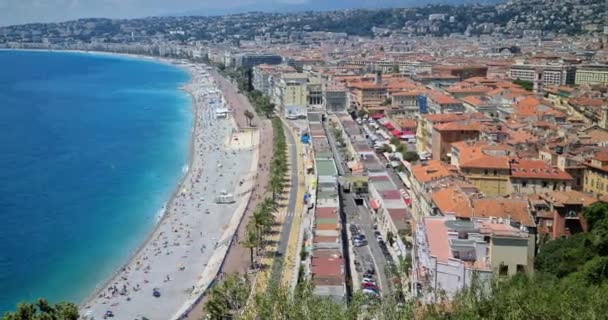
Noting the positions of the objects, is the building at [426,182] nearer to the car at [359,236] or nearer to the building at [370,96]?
the car at [359,236]

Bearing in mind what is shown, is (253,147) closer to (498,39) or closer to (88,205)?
(88,205)

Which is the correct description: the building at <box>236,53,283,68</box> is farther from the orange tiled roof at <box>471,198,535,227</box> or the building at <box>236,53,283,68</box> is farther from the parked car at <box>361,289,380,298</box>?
the parked car at <box>361,289,380,298</box>

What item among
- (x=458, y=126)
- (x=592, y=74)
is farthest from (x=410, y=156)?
(x=592, y=74)

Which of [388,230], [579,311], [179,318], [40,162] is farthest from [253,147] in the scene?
[579,311]

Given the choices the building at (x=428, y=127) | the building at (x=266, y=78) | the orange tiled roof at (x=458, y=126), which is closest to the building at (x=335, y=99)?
the building at (x=266, y=78)

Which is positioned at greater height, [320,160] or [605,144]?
[605,144]
